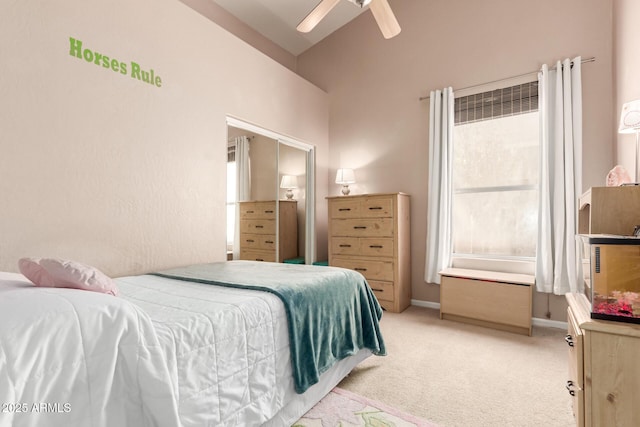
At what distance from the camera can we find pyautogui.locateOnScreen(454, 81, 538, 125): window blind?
3.04 metres

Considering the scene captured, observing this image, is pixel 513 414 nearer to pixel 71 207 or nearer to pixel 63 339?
pixel 63 339

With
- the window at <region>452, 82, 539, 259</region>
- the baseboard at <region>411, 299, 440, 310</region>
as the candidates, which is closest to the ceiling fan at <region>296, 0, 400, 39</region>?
the window at <region>452, 82, 539, 259</region>

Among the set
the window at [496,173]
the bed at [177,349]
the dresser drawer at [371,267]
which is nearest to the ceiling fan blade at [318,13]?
the window at [496,173]

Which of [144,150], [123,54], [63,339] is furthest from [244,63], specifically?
[63,339]

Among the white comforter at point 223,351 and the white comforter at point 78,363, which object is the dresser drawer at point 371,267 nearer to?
the white comforter at point 223,351

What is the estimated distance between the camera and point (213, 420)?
1100mm

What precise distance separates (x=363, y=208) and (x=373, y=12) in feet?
6.26

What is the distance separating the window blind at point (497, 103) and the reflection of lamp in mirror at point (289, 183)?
6.67 ft

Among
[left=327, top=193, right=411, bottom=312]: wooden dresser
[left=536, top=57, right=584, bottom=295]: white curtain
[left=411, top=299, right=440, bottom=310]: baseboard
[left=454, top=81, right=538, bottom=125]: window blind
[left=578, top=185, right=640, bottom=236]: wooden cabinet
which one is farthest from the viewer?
[left=411, top=299, right=440, bottom=310]: baseboard

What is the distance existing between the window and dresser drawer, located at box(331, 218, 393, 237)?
0.78 metres

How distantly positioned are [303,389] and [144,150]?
6.62 feet

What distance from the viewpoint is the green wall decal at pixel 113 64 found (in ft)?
6.46

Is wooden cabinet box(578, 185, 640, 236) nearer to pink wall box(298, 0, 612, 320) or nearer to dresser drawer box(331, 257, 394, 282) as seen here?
pink wall box(298, 0, 612, 320)

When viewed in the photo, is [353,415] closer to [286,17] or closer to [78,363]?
[78,363]
